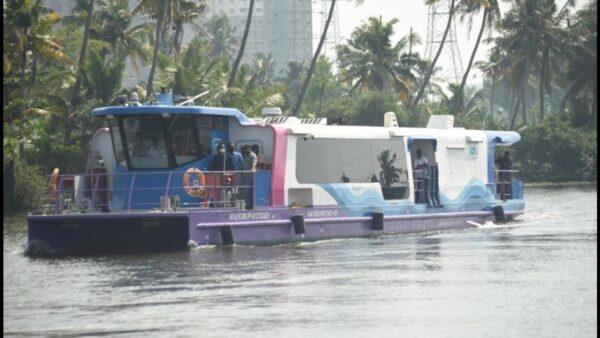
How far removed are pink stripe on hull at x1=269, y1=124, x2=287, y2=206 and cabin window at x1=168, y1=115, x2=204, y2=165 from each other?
162cm

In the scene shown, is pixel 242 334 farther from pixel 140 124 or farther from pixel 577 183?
pixel 577 183

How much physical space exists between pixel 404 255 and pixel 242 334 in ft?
33.0

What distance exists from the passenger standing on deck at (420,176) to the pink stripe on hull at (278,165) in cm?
527

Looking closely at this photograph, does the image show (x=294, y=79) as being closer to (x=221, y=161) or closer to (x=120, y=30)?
(x=120, y=30)

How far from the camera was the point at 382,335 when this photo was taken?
60.2 ft

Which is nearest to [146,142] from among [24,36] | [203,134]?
[203,134]

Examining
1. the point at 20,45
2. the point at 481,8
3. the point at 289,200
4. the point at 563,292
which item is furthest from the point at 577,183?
the point at 563,292

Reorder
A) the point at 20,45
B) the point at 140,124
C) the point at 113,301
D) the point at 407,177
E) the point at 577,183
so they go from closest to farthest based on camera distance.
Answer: the point at 113,301 → the point at 140,124 → the point at 407,177 → the point at 20,45 → the point at 577,183

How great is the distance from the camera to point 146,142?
29641mm

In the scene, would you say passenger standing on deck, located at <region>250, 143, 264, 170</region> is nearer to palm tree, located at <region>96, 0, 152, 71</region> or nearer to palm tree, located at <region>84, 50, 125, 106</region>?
palm tree, located at <region>84, 50, 125, 106</region>

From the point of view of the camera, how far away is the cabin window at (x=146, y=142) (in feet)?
96.8

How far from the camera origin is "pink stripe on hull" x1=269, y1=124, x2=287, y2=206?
30.0 m

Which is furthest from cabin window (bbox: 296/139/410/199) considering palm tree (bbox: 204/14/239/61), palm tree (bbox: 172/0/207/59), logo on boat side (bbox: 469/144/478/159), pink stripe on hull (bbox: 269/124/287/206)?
palm tree (bbox: 204/14/239/61)

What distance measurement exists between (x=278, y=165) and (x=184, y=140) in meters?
1.99
